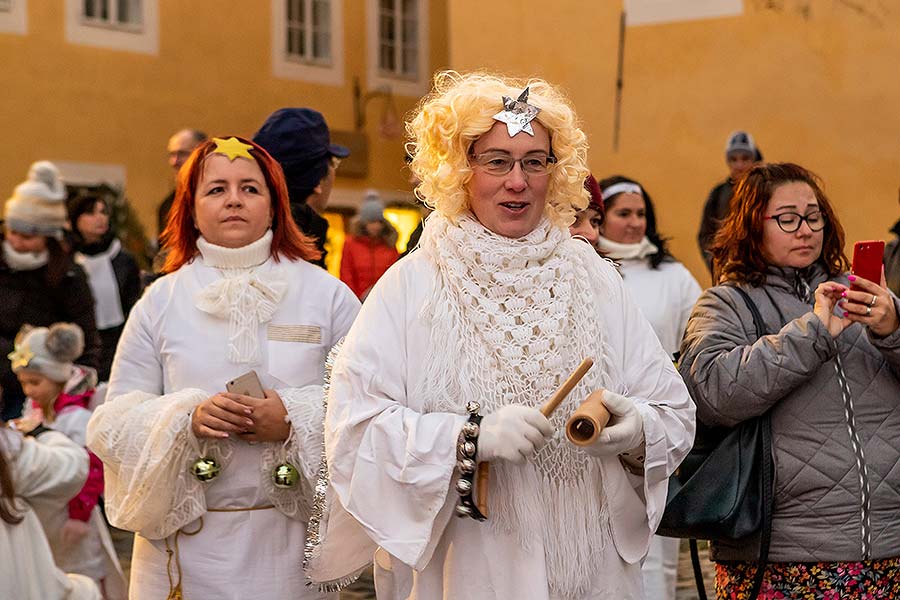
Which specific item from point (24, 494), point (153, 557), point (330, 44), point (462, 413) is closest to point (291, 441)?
point (153, 557)

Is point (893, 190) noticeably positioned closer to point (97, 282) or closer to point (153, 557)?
point (97, 282)

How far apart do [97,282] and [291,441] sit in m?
6.84

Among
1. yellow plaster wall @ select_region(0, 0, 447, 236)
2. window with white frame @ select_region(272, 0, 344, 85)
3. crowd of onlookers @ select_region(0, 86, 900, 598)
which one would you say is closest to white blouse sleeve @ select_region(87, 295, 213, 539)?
crowd of onlookers @ select_region(0, 86, 900, 598)

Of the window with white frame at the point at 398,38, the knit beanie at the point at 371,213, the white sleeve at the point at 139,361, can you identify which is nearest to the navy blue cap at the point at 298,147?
the white sleeve at the point at 139,361

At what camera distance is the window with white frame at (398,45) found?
23844mm

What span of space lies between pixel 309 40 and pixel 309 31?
0.40 feet

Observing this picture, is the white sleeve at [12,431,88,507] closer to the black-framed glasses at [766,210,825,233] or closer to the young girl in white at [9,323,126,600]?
the young girl in white at [9,323,126,600]

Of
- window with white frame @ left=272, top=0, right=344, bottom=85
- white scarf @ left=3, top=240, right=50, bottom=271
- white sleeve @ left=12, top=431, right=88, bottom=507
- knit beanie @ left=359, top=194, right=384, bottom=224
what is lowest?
white sleeve @ left=12, top=431, right=88, bottom=507

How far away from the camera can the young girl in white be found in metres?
6.47

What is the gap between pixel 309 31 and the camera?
902 inches

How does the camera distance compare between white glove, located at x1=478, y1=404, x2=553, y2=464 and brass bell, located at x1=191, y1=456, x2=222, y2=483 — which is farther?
brass bell, located at x1=191, y1=456, x2=222, y2=483

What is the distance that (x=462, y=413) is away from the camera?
3.97 meters

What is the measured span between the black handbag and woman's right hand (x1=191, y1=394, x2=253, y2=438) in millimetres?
1265

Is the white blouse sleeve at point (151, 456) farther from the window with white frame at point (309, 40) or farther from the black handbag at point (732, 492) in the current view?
the window with white frame at point (309, 40)
